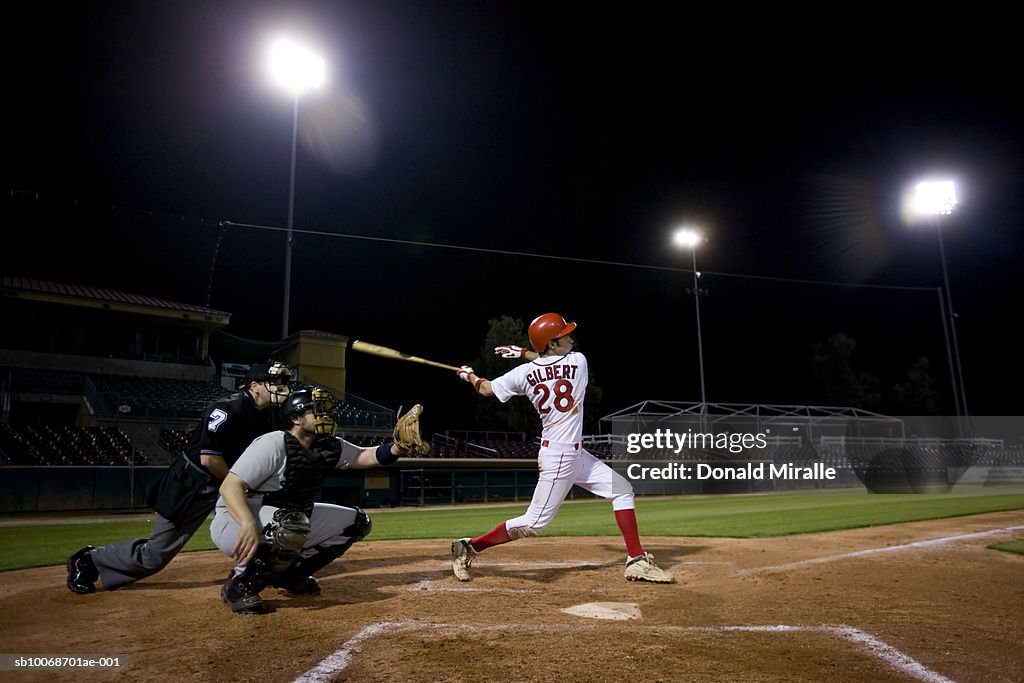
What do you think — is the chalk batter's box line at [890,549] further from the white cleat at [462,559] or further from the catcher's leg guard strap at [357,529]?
the catcher's leg guard strap at [357,529]

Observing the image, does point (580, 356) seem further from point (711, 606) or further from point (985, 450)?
point (985, 450)

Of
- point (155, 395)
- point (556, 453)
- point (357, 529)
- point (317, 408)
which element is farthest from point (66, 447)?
point (556, 453)

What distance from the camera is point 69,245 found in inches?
970

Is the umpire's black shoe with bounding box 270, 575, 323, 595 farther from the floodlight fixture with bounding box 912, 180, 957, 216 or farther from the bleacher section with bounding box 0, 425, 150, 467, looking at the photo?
the floodlight fixture with bounding box 912, 180, 957, 216

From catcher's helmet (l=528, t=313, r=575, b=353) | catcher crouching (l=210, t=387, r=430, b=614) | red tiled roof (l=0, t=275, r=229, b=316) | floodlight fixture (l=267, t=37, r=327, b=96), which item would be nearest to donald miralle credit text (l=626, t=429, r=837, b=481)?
floodlight fixture (l=267, t=37, r=327, b=96)

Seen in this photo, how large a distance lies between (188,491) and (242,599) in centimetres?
103

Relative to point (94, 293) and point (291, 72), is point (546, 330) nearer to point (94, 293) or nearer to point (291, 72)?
point (291, 72)

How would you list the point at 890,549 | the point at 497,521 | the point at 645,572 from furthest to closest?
the point at 497,521 → the point at 890,549 → the point at 645,572

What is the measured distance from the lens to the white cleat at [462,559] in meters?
4.97

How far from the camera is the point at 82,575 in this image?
447 centimetres

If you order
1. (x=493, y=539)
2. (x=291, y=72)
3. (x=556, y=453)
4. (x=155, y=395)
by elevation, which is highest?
(x=291, y=72)

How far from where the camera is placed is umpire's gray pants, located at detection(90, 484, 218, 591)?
436cm

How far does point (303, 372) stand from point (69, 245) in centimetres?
1032

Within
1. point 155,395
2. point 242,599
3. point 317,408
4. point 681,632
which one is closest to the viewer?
point 681,632
